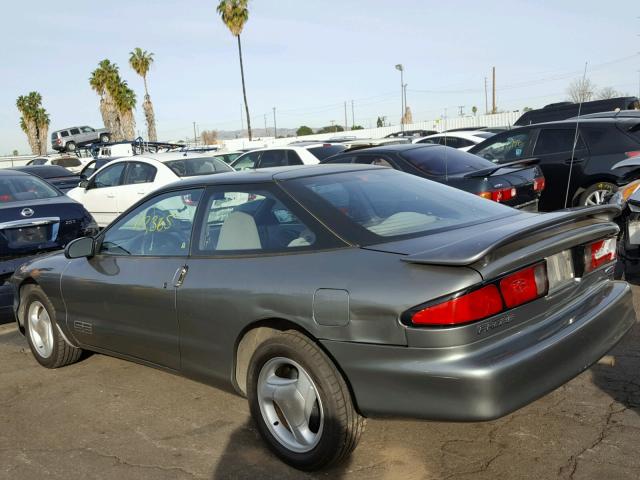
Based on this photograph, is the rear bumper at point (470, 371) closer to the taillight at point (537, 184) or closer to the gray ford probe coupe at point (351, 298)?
the gray ford probe coupe at point (351, 298)

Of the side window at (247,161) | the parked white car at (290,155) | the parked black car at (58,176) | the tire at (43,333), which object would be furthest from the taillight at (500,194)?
the parked black car at (58,176)

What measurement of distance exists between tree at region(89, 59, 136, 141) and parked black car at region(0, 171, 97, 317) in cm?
4287

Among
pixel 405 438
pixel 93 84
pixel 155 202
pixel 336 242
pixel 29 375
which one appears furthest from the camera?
pixel 93 84

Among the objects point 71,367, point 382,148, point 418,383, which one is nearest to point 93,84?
point 382,148

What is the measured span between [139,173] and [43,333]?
638 centimetres

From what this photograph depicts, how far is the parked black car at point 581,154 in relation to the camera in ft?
28.7

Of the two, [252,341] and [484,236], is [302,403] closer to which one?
[252,341]

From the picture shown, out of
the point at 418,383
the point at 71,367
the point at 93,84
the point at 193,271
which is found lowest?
the point at 71,367

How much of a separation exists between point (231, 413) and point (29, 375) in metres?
2.01

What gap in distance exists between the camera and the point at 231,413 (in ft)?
13.6

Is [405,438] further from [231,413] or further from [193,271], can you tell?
[193,271]

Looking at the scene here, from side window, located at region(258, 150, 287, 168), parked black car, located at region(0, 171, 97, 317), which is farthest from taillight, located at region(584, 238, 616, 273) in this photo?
side window, located at region(258, 150, 287, 168)

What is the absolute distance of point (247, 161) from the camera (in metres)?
13.7

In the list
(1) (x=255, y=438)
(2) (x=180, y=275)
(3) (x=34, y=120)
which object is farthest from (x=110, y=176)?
(3) (x=34, y=120)
